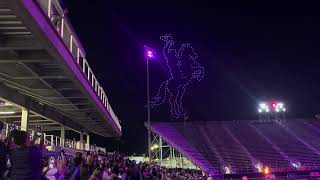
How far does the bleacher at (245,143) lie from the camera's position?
138ft

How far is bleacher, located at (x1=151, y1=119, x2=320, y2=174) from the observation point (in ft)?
138

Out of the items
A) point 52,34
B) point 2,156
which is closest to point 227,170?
point 52,34

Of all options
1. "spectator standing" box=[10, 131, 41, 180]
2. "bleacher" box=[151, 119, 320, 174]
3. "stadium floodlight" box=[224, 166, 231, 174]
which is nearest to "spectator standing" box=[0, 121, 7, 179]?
"spectator standing" box=[10, 131, 41, 180]

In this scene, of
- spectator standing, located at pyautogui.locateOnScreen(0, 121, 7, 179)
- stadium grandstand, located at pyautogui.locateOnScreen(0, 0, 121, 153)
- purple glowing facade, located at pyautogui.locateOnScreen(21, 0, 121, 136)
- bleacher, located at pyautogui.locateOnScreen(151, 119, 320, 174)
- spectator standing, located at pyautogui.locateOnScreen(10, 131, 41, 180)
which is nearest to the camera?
spectator standing, located at pyautogui.locateOnScreen(0, 121, 7, 179)

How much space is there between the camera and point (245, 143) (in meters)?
47.7

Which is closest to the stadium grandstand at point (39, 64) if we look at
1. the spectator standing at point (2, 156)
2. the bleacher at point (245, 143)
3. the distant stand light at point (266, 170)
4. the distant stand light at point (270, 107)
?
the spectator standing at point (2, 156)

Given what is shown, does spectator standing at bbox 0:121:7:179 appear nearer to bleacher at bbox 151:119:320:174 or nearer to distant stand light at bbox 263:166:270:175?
distant stand light at bbox 263:166:270:175

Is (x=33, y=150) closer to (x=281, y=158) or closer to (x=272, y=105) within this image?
(x=281, y=158)

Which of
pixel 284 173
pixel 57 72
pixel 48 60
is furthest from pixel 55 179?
pixel 284 173

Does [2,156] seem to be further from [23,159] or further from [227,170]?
[227,170]

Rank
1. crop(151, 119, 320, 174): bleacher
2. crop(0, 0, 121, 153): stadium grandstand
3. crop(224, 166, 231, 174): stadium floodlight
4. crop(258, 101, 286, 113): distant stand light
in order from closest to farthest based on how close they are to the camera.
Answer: crop(0, 0, 121, 153): stadium grandstand → crop(224, 166, 231, 174): stadium floodlight → crop(151, 119, 320, 174): bleacher → crop(258, 101, 286, 113): distant stand light

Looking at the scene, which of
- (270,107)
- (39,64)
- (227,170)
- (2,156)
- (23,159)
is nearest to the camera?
(2,156)

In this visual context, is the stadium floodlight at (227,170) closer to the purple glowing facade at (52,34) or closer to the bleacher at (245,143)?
the bleacher at (245,143)

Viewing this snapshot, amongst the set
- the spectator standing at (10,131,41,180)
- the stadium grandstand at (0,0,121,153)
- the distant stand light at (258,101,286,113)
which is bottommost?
the spectator standing at (10,131,41,180)
